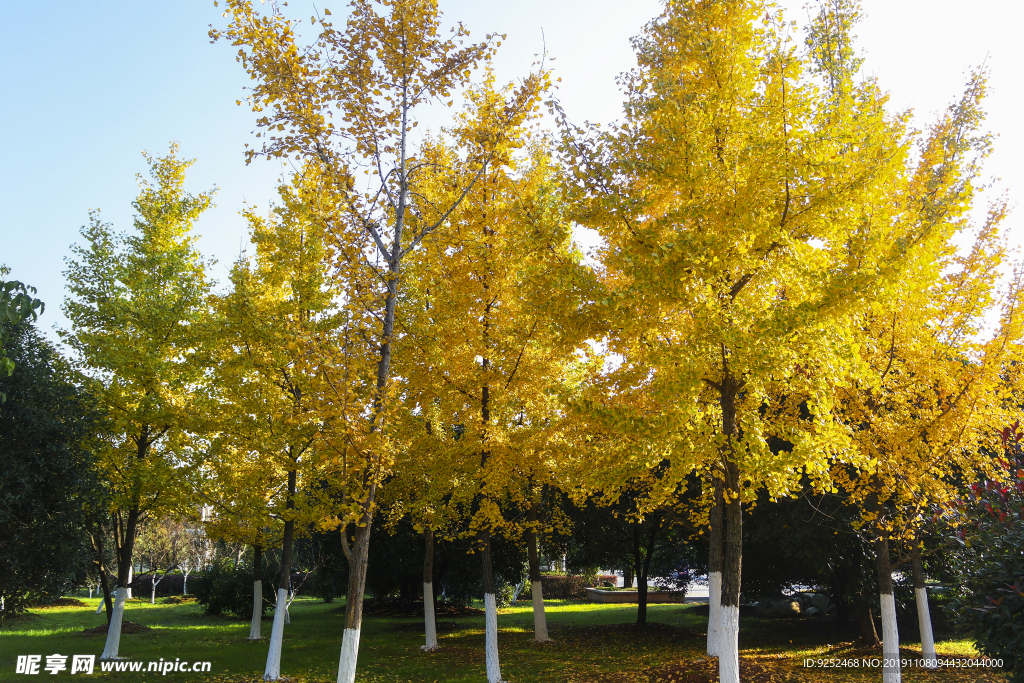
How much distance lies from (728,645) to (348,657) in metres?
4.84

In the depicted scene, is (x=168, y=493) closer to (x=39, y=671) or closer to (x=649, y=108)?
(x=39, y=671)

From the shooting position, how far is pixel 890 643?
34.1 ft

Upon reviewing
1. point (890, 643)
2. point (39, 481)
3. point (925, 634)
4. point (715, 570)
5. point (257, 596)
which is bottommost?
point (257, 596)

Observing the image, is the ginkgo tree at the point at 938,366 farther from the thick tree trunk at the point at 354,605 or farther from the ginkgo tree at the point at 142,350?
the ginkgo tree at the point at 142,350

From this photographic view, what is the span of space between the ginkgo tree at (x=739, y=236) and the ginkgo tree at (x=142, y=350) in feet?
35.0

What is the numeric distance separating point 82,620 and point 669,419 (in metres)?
29.7

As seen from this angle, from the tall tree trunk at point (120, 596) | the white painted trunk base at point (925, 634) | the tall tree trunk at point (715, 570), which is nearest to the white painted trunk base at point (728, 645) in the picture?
the tall tree trunk at point (715, 570)

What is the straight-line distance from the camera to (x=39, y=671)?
1330cm

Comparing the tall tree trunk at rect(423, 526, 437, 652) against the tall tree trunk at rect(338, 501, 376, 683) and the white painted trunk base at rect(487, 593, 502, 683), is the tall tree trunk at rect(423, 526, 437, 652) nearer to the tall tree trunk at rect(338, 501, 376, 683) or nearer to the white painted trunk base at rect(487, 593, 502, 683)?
the white painted trunk base at rect(487, 593, 502, 683)

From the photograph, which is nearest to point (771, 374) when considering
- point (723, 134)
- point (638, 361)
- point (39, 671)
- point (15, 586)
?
point (638, 361)

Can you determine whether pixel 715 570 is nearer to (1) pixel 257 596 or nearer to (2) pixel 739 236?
(2) pixel 739 236

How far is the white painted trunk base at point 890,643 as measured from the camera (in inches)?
378

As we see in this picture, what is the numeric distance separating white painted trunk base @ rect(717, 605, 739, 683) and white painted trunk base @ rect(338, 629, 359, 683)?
15.2ft

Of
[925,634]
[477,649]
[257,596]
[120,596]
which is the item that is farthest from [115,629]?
[925,634]
